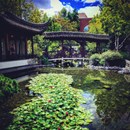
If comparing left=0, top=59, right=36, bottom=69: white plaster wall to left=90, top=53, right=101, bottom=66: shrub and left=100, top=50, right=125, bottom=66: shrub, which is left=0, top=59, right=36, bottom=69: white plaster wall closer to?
left=90, top=53, right=101, bottom=66: shrub

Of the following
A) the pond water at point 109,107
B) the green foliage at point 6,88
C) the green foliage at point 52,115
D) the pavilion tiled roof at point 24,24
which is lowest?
the pond water at point 109,107

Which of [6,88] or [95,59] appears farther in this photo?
[95,59]

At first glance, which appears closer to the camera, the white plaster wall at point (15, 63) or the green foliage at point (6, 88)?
the green foliage at point (6, 88)

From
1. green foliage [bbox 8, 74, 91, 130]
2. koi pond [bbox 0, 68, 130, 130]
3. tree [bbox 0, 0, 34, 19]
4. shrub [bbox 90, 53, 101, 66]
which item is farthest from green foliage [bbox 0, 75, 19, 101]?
tree [bbox 0, 0, 34, 19]

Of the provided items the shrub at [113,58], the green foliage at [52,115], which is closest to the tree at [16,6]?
the shrub at [113,58]

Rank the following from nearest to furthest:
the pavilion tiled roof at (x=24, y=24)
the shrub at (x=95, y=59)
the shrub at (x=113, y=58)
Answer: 1. the pavilion tiled roof at (x=24, y=24)
2. the shrub at (x=113, y=58)
3. the shrub at (x=95, y=59)

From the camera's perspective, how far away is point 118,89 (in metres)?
9.71

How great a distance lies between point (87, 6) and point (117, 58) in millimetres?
90940

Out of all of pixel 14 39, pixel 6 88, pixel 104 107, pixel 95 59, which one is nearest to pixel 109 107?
pixel 104 107

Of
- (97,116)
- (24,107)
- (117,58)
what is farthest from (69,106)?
(117,58)

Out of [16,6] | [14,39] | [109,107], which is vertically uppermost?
[16,6]

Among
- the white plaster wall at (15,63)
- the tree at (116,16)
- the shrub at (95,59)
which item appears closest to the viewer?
the white plaster wall at (15,63)

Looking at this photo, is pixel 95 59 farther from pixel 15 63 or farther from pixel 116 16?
pixel 15 63

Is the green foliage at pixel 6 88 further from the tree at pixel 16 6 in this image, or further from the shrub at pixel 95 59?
the tree at pixel 16 6
